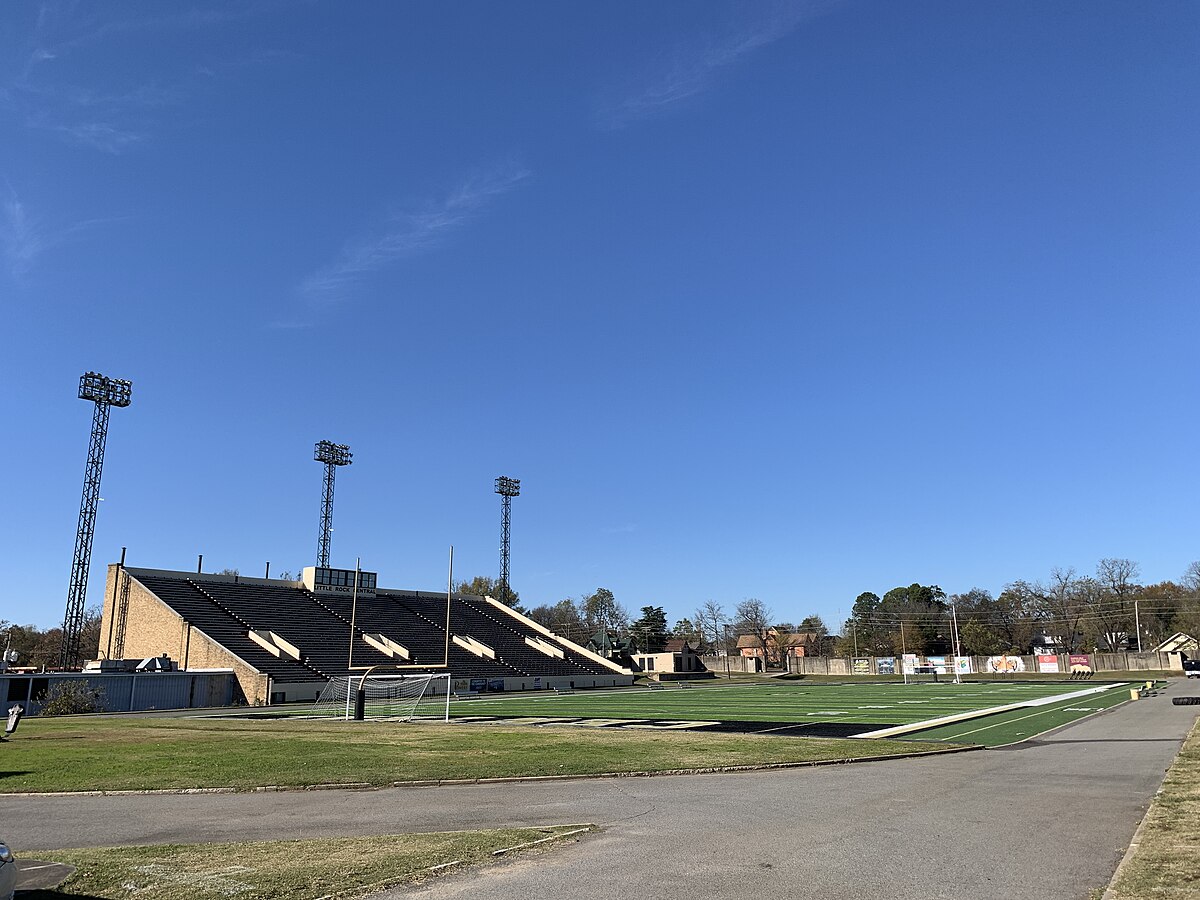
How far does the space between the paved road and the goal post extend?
22.8 meters

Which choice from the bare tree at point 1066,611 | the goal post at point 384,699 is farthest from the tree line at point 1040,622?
the goal post at point 384,699

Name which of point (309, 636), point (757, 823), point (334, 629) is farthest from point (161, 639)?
point (757, 823)

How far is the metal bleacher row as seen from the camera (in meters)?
60.7

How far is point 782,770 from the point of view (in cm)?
1838

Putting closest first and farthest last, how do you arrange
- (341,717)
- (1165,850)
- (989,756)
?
1. (1165,850)
2. (989,756)
3. (341,717)

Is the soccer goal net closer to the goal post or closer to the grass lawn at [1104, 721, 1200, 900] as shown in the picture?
the goal post

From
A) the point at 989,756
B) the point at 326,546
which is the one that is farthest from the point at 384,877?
the point at 326,546

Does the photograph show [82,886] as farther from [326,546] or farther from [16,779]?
[326,546]

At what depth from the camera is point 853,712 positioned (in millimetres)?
37156

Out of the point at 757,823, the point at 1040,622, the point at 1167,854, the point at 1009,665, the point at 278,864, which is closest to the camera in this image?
the point at 1167,854

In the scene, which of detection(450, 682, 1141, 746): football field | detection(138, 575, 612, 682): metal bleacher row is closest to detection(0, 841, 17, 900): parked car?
detection(450, 682, 1141, 746): football field

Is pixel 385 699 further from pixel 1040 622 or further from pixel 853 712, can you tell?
pixel 1040 622

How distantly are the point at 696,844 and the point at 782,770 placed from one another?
8.50 m

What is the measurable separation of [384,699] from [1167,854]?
46139 millimetres
